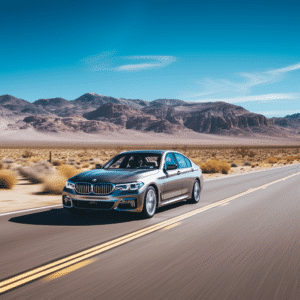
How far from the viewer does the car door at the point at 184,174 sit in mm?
10864

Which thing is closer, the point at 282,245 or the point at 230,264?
the point at 230,264

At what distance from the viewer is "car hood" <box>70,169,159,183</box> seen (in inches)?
349

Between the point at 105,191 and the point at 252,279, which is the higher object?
the point at 105,191

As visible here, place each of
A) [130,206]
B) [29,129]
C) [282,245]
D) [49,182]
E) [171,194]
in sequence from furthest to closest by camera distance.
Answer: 1. [29,129]
2. [49,182]
3. [171,194]
4. [130,206]
5. [282,245]

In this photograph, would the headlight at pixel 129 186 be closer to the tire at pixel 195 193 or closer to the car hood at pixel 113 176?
the car hood at pixel 113 176

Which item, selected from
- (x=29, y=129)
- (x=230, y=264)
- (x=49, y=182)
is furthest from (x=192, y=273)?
(x=29, y=129)

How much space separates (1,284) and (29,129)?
18023 centimetres

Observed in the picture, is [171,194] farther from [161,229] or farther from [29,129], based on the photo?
[29,129]

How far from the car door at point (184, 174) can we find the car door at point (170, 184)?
19cm

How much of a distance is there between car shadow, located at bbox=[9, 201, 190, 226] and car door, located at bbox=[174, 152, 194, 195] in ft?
3.38

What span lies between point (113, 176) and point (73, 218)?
4.42ft

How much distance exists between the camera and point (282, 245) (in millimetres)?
6762

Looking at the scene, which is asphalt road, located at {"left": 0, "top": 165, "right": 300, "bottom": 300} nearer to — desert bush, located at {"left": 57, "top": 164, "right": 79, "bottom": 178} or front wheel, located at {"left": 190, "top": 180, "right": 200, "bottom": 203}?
front wheel, located at {"left": 190, "top": 180, "right": 200, "bottom": 203}

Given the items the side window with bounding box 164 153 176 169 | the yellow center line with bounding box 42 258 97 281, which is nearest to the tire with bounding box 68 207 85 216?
the side window with bounding box 164 153 176 169
